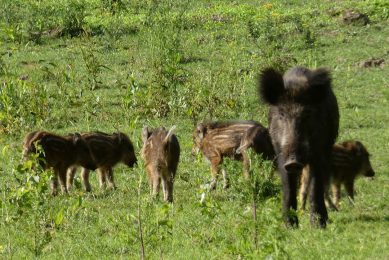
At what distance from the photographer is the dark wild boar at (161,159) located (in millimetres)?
11883

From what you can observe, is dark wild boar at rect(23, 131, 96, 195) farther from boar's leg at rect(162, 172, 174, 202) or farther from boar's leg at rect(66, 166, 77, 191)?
boar's leg at rect(162, 172, 174, 202)

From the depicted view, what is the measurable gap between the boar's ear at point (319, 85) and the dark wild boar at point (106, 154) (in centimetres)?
408

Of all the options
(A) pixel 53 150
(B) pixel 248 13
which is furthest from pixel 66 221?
(B) pixel 248 13

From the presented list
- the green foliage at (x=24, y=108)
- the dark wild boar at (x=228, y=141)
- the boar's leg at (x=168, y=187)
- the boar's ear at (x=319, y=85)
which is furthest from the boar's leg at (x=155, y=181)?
the green foliage at (x=24, y=108)

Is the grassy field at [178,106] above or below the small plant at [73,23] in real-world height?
below

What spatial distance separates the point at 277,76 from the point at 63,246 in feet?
9.75

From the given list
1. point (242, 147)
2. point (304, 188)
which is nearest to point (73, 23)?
point (242, 147)

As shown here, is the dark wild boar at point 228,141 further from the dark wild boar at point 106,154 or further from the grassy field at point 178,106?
the dark wild boar at point 106,154

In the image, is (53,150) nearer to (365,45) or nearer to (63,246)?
(63,246)

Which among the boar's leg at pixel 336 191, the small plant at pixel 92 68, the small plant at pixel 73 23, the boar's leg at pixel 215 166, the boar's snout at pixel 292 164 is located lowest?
the boar's leg at pixel 336 191

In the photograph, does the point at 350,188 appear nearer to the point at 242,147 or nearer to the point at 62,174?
the point at 242,147

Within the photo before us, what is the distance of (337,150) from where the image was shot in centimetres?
1156

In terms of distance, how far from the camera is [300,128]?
962cm

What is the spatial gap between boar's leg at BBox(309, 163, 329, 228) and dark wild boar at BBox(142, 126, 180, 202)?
2.48 metres
